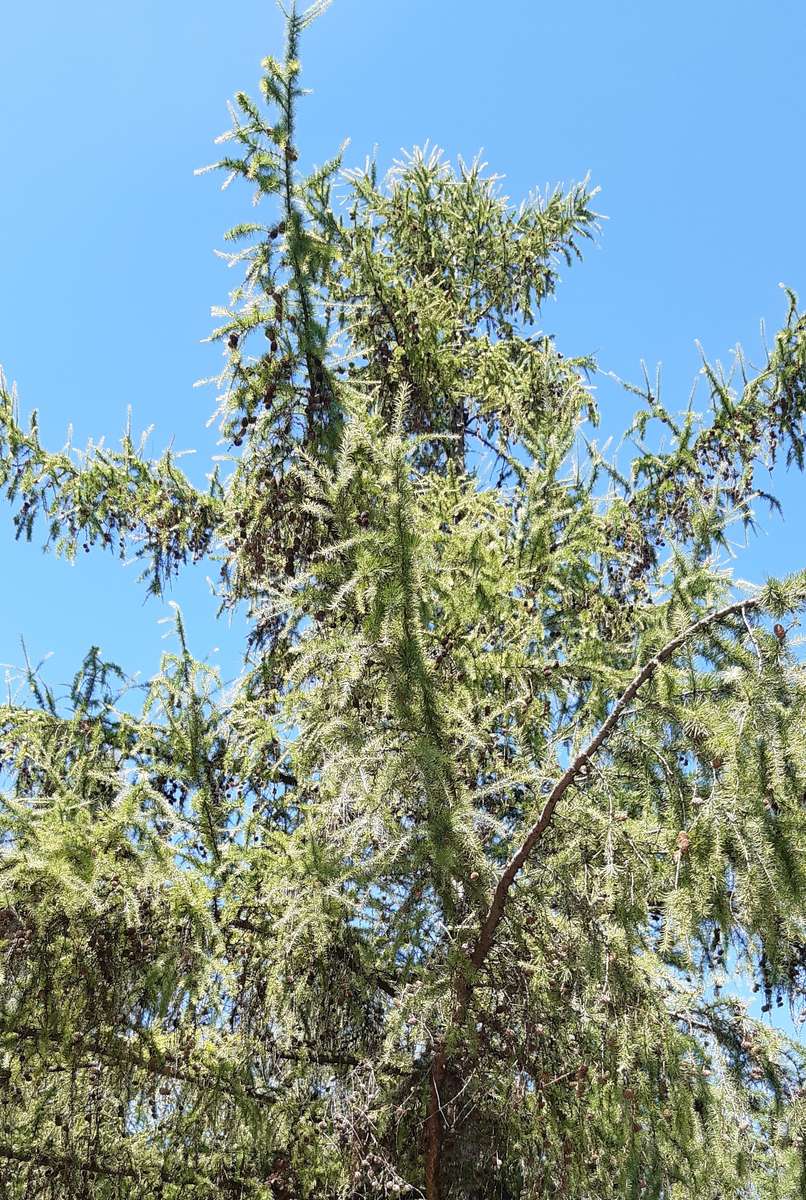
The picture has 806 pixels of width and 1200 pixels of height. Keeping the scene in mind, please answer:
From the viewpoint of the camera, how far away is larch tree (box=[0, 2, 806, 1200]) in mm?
2938

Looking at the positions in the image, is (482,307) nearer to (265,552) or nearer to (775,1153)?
(265,552)

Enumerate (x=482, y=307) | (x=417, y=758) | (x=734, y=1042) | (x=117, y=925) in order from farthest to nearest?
(x=482, y=307) → (x=734, y=1042) → (x=117, y=925) → (x=417, y=758)

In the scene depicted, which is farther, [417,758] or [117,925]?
[117,925]

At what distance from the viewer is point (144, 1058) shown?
3.57m

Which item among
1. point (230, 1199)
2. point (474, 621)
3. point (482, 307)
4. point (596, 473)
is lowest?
point (230, 1199)

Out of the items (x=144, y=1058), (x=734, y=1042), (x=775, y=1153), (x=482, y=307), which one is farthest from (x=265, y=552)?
(x=482, y=307)

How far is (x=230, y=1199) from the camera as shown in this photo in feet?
12.9

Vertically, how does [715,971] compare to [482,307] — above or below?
below

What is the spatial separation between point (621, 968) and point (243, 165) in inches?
148

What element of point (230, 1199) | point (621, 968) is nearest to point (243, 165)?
point (621, 968)

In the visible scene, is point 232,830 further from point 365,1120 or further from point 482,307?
point 482,307

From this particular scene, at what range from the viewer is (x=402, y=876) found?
11.8 ft

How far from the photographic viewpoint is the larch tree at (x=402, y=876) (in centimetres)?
294

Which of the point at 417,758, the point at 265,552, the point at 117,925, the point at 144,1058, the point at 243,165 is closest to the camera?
the point at 417,758
